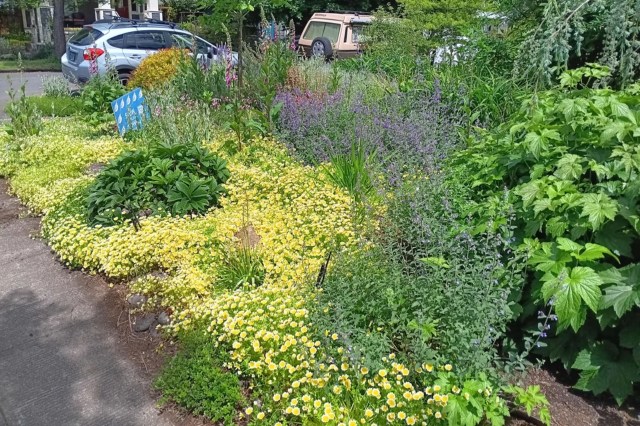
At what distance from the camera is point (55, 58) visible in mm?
24062

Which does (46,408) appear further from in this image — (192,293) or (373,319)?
(373,319)

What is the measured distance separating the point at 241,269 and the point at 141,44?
11274mm

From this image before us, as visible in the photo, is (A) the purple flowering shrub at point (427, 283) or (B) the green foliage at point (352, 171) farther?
(B) the green foliage at point (352, 171)

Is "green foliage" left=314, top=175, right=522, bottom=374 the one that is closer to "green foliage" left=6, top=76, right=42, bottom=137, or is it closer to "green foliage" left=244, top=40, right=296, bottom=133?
"green foliage" left=244, top=40, right=296, bottom=133

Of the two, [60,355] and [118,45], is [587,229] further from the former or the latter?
[118,45]

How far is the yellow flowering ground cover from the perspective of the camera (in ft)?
8.55

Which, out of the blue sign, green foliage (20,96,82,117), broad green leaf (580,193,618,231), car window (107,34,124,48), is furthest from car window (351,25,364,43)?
broad green leaf (580,193,618,231)

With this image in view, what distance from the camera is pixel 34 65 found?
72.0 feet

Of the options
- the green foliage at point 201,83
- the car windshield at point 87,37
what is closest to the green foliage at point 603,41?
the green foliage at point 201,83

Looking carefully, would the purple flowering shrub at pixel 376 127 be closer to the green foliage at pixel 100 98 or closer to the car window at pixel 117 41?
the green foliage at pixel 100 98

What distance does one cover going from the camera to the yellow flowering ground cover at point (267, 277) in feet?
8.55

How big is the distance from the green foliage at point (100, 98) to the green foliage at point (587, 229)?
6.42m

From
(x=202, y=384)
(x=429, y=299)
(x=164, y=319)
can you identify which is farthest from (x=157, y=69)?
(x=429, y=299)

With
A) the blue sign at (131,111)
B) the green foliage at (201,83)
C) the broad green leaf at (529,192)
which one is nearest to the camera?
the broad green leaf at (529,192)
